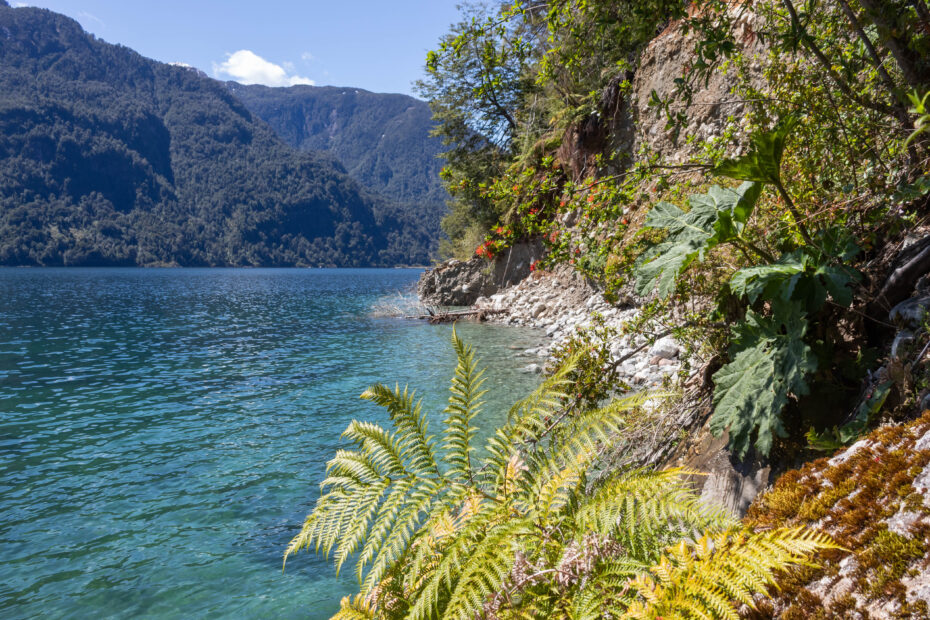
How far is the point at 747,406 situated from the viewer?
10.0 feet

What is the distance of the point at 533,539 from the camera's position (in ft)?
6.49

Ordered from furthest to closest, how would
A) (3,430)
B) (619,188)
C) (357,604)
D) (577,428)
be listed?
(3,430) < (619,188) < (577,428) < (357,604)

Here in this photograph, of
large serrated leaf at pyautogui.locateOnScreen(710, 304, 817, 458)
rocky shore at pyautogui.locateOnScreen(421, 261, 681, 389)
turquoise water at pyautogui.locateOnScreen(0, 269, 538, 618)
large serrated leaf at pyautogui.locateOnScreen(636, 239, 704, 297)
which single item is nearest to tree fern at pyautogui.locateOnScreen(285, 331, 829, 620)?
large serrated leaf at pyautogui.locateOnScreen(710, 304, 817, 458)

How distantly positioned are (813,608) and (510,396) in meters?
9.17

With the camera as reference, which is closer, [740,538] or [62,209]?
[740,538]

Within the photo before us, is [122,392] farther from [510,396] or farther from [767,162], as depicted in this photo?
[767,162]

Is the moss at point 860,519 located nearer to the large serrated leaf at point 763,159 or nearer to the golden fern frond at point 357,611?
the golden fern frond at point 357,611

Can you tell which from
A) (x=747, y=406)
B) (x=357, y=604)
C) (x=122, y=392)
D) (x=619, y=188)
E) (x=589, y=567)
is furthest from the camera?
(x=122, y=392)

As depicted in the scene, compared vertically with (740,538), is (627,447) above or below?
below

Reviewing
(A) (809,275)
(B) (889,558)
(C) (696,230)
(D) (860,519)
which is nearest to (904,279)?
(A) (809,275)

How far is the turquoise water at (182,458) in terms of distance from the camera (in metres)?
4.93

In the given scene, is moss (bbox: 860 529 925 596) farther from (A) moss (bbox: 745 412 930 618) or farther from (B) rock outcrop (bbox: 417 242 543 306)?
(B) rock outcrop (bbox: 417 242 543 306)

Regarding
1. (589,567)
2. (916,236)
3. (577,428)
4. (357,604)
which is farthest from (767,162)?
(357,604)

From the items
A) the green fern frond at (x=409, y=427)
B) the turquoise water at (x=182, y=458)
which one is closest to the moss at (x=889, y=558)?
the green fern frond at (x=409, y=427)
